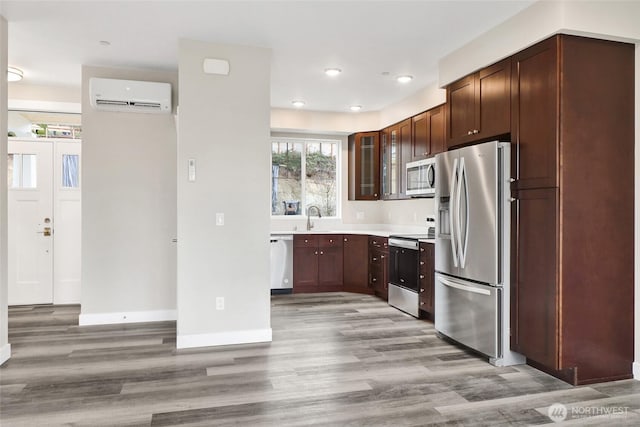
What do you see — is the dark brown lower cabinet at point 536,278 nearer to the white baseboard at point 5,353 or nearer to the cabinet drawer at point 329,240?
the cabinet drawer at point 329,240

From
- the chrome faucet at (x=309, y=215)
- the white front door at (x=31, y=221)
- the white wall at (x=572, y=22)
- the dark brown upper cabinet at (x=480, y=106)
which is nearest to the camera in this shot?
the white wall at (x=572, y=22)

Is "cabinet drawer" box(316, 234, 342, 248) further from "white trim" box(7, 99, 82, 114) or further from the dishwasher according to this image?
"white trim" box(7, 99, 82, 114)

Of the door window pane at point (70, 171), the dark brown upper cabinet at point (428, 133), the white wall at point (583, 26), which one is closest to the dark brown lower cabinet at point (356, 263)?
the dark brown upper cabinet at point (428, 133)

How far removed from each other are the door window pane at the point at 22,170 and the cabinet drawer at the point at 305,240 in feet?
11.3

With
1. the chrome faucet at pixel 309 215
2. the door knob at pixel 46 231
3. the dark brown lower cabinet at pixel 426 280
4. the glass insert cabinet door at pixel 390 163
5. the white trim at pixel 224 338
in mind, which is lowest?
the white trim at pixel 224 338

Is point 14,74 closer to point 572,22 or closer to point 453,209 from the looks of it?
point 453,209

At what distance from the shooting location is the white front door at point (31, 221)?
5570mm

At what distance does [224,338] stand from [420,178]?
3021 millimetres

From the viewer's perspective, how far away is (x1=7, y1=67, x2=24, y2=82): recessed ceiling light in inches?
179

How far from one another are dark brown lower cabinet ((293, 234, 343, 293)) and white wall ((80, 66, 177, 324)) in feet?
6.43

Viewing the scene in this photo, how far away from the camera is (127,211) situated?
475 centimetres

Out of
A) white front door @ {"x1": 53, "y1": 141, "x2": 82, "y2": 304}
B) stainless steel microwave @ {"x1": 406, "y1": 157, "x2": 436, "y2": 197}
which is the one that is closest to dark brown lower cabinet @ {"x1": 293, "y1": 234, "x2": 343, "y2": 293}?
stainless steel microwave @ {"x1": 406, "y1": 157, "x2": 436, "y2": 197}

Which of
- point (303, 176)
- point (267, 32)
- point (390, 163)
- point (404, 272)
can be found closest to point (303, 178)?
point (303, 176)

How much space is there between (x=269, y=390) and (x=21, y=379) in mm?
1768
